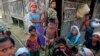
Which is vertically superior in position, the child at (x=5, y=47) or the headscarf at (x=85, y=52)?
the child at (x=5, y=47)

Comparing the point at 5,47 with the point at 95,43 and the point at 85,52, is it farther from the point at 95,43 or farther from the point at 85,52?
the point at 95,43

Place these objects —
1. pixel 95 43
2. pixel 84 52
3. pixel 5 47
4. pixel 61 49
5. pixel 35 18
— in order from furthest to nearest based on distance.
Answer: pixel 95 43 < pixel 35 18 < pixel 84 52 < pixel 61 49 < pixel 5 47

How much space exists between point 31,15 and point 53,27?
624 mm

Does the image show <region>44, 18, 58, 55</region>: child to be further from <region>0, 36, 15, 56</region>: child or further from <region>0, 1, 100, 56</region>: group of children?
<region>0, 36, 15, 56</region>: child

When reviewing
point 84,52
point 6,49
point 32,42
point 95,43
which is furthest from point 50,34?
point 6,49

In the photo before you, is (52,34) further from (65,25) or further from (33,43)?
(65,25)

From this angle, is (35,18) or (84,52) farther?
(35,18)

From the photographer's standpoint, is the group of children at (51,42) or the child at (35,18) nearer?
the group of children at (51,42)

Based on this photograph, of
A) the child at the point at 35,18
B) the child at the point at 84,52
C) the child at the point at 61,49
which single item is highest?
the child at the point at 35,18

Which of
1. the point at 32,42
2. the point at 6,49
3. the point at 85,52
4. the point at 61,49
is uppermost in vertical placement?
the point at 6,49

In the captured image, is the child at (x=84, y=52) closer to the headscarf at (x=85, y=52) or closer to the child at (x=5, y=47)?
the headscarf at (x=85, y=52)

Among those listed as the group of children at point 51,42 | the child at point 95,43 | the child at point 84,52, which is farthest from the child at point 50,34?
the child at point 95,43

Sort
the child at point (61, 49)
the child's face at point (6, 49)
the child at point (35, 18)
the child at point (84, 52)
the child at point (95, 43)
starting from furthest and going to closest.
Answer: the child at point (95, 43)
the child at point (35, 18)
the child at point (84, 52)
the child at point (61, 49)
the child's face at point (6, 49)

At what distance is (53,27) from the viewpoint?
5777 mm
